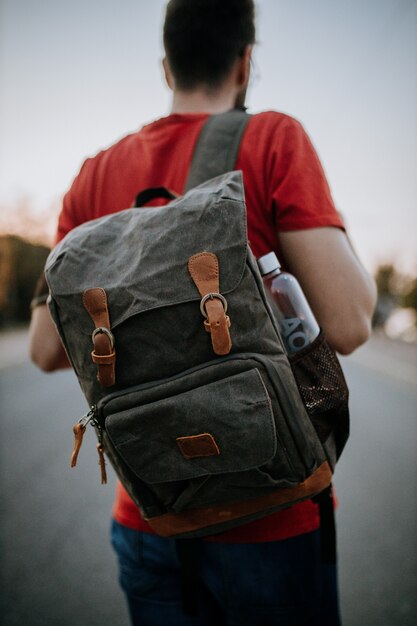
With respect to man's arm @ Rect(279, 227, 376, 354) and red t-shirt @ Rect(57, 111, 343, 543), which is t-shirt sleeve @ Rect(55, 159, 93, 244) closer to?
red t-shirt @ Rect(57, 111, 343, 543)

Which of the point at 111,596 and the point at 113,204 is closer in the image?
the point at 113,204

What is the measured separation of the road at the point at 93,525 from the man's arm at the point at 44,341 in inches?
76.9

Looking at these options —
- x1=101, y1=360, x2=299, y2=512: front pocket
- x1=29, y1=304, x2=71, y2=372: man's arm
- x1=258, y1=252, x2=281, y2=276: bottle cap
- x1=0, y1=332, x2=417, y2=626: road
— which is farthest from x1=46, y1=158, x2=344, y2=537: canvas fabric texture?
x1=0, y1=332, x2=417, y2=626: road

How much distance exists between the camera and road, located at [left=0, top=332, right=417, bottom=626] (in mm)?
2461

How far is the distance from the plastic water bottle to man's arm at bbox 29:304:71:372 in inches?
26.4

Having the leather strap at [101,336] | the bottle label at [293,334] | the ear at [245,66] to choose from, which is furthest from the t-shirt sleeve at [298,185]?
the leather strap at [101,336]

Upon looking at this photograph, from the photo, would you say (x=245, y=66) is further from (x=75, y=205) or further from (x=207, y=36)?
(x=75, y=205)

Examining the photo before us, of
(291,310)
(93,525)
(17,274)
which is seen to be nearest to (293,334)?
(291,310)

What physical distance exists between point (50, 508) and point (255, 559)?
303 centimetres

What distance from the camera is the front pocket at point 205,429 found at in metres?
0.89

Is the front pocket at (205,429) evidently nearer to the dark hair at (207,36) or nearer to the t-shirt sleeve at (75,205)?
the t-shirt sleeve at (75,205)

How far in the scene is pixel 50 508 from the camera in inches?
139

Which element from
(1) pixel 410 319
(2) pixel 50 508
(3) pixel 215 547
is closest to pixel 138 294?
(3) pixel 215 547

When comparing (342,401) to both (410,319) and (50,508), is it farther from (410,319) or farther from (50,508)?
(410,319)
